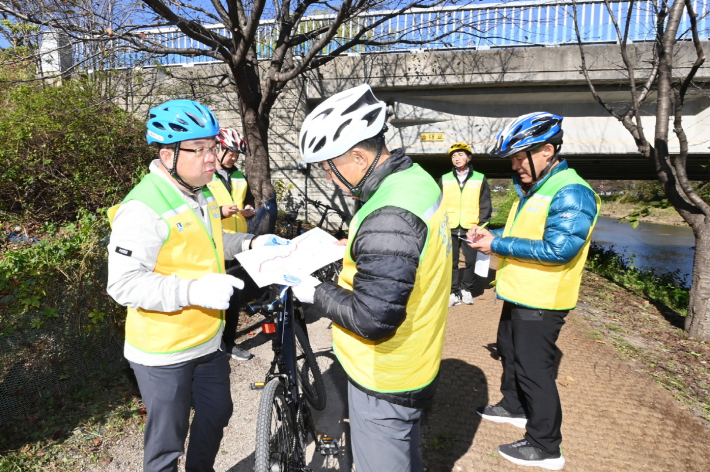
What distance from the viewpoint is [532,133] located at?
8.80 ft

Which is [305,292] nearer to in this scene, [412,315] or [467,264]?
[412,315]

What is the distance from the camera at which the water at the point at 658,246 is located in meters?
14.1

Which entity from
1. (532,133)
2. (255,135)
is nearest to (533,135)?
(532,133)

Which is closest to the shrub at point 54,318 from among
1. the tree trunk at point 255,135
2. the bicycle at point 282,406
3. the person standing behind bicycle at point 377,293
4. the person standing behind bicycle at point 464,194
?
the bicycle at point 282,406

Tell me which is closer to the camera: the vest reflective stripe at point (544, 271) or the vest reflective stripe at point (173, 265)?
the vest reflective stripe at point (173, 265)

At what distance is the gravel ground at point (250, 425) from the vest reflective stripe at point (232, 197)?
60.6 inches

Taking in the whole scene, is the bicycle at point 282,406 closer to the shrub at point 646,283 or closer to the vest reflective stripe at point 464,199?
the vest reflective stripe at point 464,199

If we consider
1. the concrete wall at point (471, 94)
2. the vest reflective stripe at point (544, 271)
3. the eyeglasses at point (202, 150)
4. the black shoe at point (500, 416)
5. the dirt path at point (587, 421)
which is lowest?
the dirt path at point (587, 421)

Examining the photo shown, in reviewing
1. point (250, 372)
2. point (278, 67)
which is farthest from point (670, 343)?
point (278, 67)

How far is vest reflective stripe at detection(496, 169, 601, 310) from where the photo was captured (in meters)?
2.65

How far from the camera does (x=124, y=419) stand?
3322 millimetres

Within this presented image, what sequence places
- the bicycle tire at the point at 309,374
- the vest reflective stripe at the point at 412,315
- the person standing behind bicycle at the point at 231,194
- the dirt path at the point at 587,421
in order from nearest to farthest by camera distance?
1. the vest reflective stripe at the point at 412,315
2. the dirt path at the point at 587,421
3. the bicycle tire at the point at 309,374
4. the person standing behind bicycle at the point at 231,194

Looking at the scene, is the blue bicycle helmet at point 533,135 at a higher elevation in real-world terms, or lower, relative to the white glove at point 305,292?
higher

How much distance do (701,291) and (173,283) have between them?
6.50 meters
